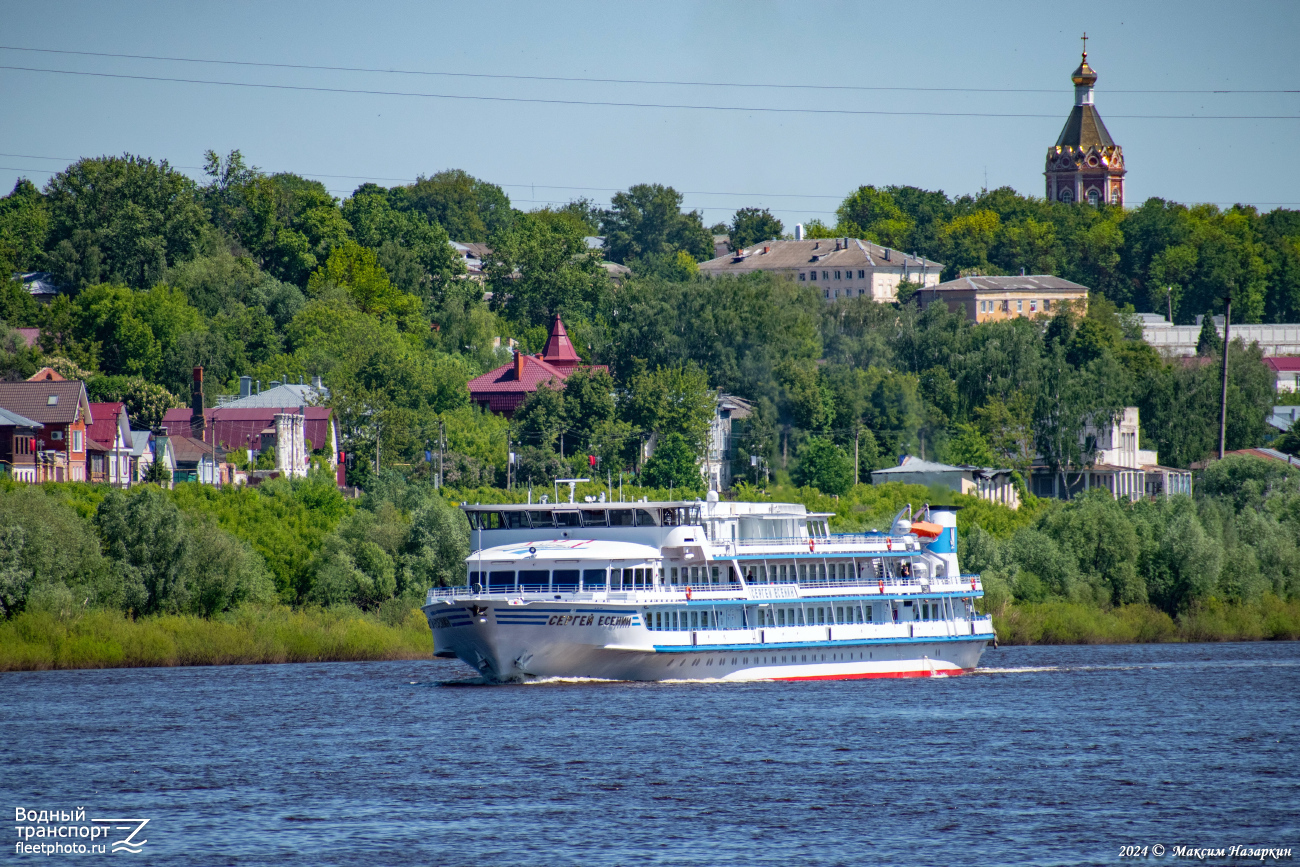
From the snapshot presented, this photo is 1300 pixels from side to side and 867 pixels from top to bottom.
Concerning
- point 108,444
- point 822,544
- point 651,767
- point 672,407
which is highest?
point 672,407

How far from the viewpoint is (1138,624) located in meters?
87.6

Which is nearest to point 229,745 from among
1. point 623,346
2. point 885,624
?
point 885,624

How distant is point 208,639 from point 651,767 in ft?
98.9

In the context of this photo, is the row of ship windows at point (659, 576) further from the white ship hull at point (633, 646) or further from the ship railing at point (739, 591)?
the white ship hull at point (633, 646)

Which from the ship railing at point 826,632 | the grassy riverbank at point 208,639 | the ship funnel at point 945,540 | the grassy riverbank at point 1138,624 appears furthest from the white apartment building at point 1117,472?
the grassy riverbank at point 208,639

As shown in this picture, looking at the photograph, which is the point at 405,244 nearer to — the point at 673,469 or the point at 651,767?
the point at 673,469

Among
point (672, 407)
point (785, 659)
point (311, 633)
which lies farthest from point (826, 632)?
point (672, 407)

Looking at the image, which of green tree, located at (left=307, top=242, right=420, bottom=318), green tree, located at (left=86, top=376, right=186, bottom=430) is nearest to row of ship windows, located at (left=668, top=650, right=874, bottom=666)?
green tree, located at (left=86, top=376, right=186, bottom=430)

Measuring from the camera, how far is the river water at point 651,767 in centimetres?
3734

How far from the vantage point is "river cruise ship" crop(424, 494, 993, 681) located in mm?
58344

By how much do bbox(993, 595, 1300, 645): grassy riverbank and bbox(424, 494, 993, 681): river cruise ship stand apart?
16296 mm

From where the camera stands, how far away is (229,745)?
159 feet

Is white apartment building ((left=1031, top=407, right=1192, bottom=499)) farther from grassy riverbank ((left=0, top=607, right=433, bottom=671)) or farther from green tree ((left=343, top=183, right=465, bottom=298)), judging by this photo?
grassy riverbank ((left=0, top=607, right=433, bottom=671))

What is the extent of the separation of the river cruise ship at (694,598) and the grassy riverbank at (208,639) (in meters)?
13.1
